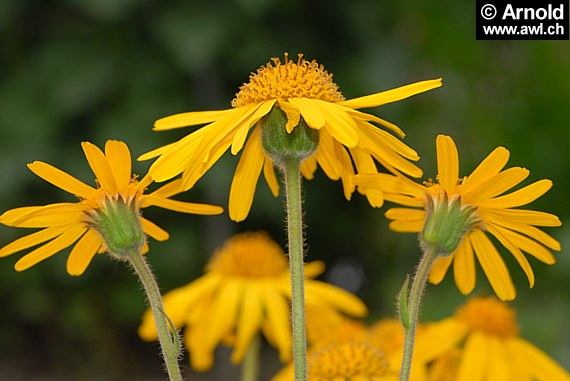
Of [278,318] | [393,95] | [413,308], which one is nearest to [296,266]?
[413,308]

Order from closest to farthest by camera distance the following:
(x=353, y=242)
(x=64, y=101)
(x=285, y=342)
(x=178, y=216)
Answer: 1. (x=285, y=342)
2. (x=64, y=101)
3. (x=178, y=216)
4. (x=353, y=242)

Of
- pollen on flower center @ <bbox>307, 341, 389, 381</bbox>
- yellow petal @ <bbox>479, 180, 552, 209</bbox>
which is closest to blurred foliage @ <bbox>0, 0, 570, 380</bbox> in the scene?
pollen on flower center @ <bbox>307, 341, 389, 381</bbox>

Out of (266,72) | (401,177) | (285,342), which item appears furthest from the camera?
(285,342)

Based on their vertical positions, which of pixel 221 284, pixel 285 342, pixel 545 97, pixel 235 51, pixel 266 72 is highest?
pixel 235 51

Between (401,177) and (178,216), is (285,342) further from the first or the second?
(178,216)

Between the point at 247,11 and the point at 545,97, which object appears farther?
the point at 247,11

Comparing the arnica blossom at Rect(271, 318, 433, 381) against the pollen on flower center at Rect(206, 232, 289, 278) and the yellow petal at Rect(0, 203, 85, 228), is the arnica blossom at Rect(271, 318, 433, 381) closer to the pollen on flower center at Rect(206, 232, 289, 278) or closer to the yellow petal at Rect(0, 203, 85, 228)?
the yellow petal at Rect(0, 203, 85, 228)

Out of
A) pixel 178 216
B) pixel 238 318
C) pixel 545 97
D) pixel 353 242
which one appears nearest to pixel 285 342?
pixel 238 318
